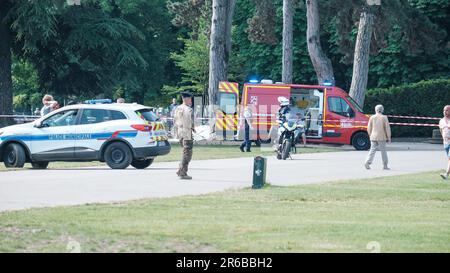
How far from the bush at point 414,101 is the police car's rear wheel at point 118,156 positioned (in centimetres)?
2755

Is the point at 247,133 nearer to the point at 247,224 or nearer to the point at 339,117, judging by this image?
the point at 339,117

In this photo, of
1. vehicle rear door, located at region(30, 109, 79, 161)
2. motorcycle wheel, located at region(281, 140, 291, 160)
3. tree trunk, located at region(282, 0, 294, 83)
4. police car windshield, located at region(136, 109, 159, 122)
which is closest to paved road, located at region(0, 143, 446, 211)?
motorcycle wheel, located at region(281, 140, 291, 160)

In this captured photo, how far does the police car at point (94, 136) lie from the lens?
27.0 meters

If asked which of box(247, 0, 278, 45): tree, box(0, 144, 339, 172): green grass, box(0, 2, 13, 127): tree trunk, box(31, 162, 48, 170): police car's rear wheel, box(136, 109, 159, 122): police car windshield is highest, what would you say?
box(247, 0, 278, 45): tree

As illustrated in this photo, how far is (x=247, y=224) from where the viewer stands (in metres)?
14.5

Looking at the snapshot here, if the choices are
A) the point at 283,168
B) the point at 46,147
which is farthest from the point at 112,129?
the point at 283,168

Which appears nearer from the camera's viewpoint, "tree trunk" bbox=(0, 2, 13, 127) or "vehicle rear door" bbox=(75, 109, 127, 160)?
"vehicle rear door" bbox=(75, 109, 127, 160)

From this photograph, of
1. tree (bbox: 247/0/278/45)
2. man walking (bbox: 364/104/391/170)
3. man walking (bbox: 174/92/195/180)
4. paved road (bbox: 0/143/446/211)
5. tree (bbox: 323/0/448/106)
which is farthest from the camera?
tree (bbox: 247/0/278/45)

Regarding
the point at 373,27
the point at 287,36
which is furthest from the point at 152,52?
the point at 373,27

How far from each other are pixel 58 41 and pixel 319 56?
1126 cm

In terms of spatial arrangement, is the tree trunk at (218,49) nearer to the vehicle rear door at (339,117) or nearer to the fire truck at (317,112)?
the fire truck at (317,112)

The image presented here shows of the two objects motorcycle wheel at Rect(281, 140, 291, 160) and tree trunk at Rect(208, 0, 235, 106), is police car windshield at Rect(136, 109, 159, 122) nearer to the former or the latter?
motorcycle wheel at Rect(281, 140, 291, 160)

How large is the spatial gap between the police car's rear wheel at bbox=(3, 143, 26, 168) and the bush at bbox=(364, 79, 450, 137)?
28012 millimetres

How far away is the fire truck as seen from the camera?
141 ft
